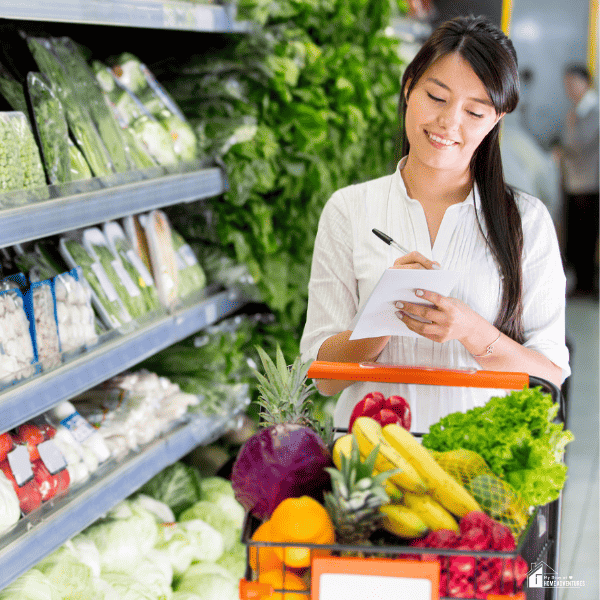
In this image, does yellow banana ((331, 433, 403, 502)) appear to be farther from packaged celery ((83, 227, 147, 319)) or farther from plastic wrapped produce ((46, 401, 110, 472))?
packaged celery ((83, 227, 147, 319))

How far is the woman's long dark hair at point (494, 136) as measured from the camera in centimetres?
154

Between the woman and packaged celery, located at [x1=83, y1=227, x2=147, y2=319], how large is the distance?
88 cm

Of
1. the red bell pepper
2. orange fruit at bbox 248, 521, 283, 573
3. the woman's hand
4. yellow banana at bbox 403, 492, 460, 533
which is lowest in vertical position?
orange fruit at bbox 248, 521, 283, 573

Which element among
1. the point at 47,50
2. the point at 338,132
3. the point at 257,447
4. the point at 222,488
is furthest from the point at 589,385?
the point at 257,447

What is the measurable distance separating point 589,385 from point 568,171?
11.7 ft

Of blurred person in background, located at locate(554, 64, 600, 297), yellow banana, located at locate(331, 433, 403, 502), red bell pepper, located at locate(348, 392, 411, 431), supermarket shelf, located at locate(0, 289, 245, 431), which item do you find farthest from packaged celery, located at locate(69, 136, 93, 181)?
blurred person in background, located at locate(554, 64, 600, 297)

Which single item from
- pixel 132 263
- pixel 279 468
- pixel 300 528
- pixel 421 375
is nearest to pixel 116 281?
pixel 132 263

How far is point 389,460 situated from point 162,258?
6.04 feet

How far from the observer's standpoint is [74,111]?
89.9 inches

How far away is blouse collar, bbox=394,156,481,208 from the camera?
5.67ft

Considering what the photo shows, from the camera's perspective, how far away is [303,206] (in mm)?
3236

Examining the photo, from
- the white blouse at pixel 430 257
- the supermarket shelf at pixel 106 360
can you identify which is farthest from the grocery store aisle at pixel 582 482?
the supermarket shelf at pixel 106 360

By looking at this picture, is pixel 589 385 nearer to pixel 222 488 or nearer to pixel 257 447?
pixel 222 488

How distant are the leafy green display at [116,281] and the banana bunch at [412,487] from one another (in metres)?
1.52
